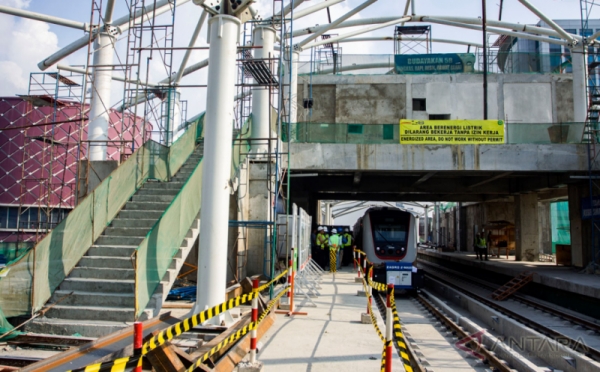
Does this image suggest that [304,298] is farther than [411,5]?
No

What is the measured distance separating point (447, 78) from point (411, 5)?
5.10 metres

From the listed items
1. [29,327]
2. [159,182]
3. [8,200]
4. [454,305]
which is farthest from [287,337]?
[8,200]

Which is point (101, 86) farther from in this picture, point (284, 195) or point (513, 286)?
point (513, 286)

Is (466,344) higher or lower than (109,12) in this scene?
lower

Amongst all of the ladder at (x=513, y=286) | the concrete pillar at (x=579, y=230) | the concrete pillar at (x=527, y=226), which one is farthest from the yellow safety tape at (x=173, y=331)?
the concrete pillar at (x=527, y=226)

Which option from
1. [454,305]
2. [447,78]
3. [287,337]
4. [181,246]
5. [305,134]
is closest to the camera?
[287,337]

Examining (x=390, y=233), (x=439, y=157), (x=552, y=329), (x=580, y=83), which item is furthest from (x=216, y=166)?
(x=580, y=83)

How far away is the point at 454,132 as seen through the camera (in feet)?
66.6

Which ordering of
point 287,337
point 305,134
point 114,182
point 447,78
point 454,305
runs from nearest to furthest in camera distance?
1. point 287,337
2. point 114,182
3. point 454,305
4. point 305,134
5. point 447,78

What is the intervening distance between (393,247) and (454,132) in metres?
5.27

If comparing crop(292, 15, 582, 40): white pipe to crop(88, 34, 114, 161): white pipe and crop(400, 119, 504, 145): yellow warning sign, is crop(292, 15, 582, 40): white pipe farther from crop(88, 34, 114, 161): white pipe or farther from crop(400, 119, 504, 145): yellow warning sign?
crop(400, 119, 504, 145): yellow warning sign

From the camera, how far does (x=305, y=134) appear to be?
2102cm

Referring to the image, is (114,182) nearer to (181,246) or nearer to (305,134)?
(181,246)

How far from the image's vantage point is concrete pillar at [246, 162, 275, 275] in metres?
17.7
